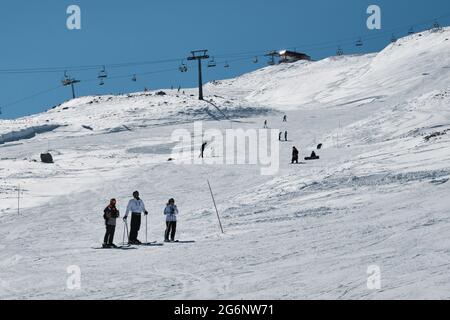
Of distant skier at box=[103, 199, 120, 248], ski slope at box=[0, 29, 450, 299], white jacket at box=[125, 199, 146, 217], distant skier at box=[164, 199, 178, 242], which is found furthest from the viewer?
distant skier at box=[164, 199, 178, 242]

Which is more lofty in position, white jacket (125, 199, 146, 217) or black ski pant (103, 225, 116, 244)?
white jacket (125, 199, 146, 217)

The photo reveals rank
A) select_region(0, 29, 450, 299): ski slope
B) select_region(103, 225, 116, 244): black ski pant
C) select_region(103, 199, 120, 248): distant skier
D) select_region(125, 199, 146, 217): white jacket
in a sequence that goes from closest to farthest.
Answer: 1. select_region(0, 29, 450, 299): ski slope
2. select_region(103, 199, 120, 248): distant skier
3. select_region(103, 225, 116, 244): black ski pant
4. select_region(125, 199, 146, 217): white jacket

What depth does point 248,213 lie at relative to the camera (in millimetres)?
22625

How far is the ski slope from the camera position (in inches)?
459

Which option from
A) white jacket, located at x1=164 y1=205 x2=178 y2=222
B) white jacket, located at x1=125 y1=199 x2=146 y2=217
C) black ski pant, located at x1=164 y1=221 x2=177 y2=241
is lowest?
black ski pant, located at x1=164 y1=221 x2=177 y2=241

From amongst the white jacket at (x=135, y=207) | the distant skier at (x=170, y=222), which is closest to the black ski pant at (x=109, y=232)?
the white jacket at (x=135, y=207)

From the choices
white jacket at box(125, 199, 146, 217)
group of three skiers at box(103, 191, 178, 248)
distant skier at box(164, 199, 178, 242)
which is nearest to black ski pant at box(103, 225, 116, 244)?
group of three skiers at box(103, 191, 178, 248)

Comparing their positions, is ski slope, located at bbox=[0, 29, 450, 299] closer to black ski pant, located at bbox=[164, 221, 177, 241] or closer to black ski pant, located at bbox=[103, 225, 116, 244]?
black ski pant, located at bbox=[103, 225, 116, 244]

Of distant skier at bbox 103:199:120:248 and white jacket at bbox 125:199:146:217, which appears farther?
white jacket at bbox 125:199:146:217

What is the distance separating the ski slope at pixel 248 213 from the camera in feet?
38.3

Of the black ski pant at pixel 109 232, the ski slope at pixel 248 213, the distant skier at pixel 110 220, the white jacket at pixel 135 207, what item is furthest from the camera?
the white jacket at pixel 135 207

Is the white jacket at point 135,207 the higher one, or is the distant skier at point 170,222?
the white jacket at point 135,207

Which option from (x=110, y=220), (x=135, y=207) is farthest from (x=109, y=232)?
(x=135, y=207)

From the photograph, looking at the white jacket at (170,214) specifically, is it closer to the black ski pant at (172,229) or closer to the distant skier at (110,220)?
the black ski pant at (172,229)
